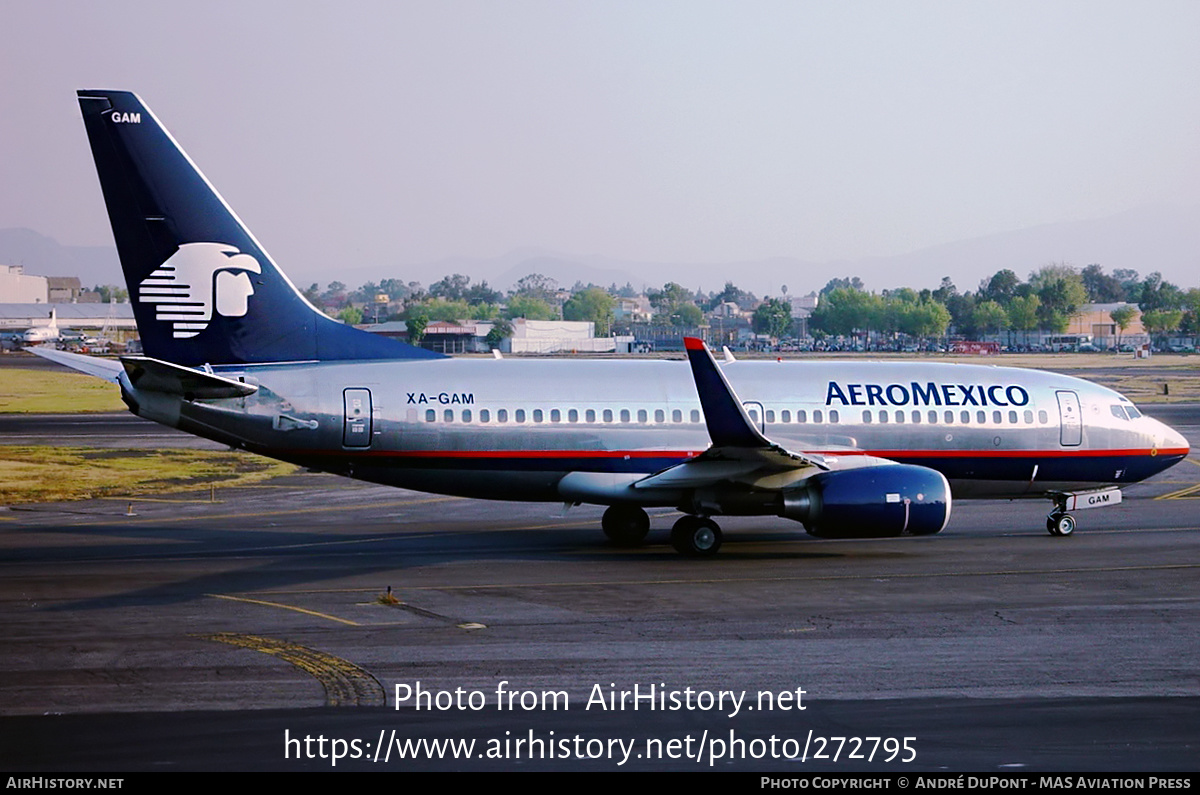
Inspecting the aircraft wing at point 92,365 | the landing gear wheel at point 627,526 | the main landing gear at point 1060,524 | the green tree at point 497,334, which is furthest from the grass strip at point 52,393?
the green tree at point 497,334

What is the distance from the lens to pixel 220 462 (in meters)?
45.0

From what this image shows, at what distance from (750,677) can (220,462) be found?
32.4m

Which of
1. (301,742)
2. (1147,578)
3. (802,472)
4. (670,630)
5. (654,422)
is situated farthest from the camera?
(654,422)

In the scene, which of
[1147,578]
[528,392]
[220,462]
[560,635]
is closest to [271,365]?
[528,392]

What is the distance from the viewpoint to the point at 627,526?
27.7 meters

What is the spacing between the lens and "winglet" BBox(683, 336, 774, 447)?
23.5 meters

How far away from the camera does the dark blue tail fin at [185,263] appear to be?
24484 mm

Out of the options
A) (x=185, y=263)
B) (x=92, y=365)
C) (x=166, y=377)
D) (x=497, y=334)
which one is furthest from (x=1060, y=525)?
(x=497, y=334)

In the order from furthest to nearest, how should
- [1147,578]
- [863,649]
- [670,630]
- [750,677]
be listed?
[1147,578]
[670,630]
[863,649]
[750,677]

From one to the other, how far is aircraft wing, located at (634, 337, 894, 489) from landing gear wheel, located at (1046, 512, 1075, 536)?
5.26m

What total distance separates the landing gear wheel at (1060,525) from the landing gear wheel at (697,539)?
8.38 meters

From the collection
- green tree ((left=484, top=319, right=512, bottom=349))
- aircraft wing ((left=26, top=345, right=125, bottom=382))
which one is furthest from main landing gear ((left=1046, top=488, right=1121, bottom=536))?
green tree ((left=484, top=319, right=512, bottom=349))

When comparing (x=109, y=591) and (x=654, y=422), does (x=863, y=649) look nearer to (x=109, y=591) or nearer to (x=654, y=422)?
(x=654, y=422)

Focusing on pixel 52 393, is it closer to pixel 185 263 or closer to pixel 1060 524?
pixel 185 263
